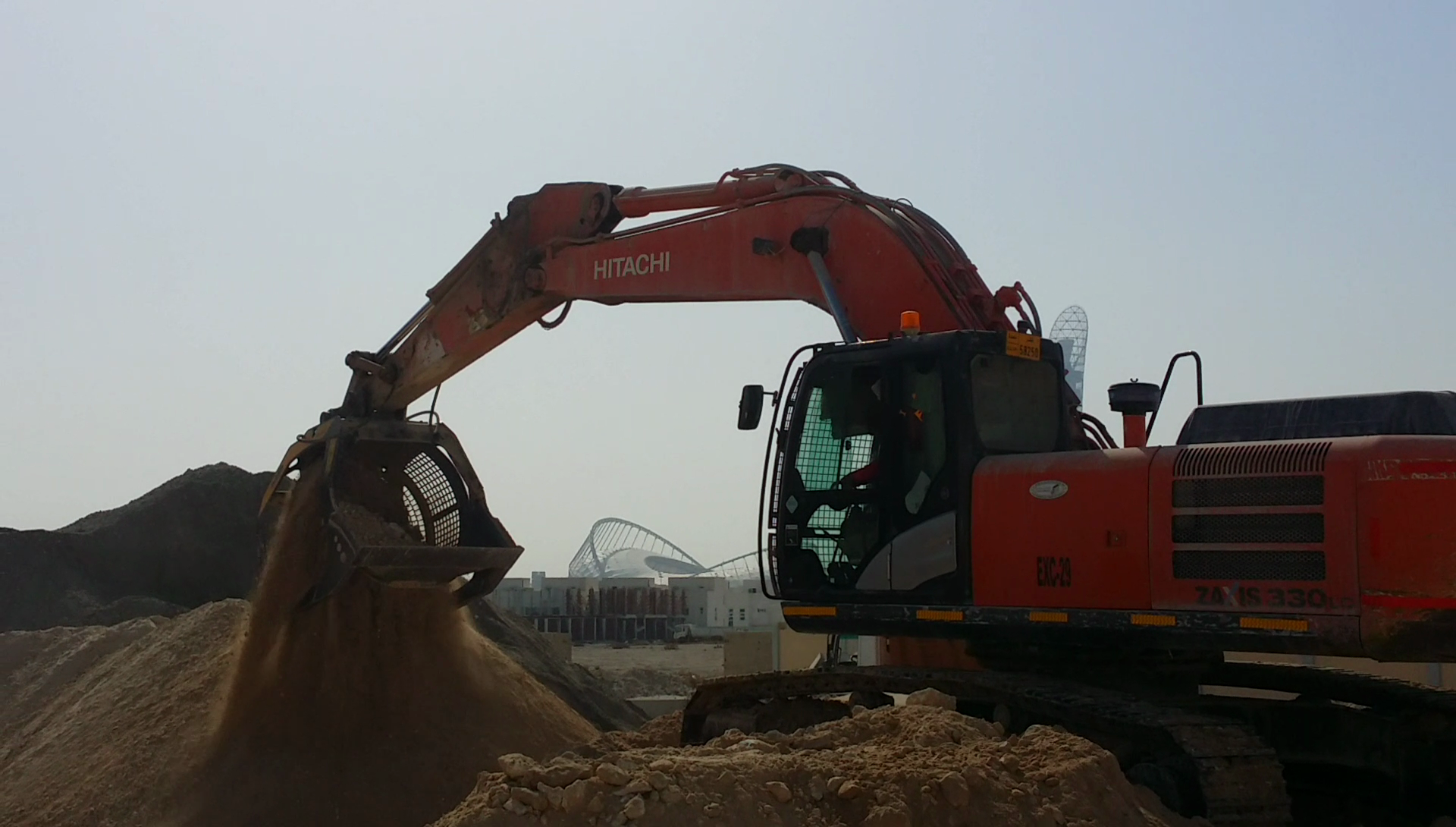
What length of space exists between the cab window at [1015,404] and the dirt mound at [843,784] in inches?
67.8

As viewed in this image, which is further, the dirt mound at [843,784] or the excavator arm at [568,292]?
the excavator arm at [568,292]

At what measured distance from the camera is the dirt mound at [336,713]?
9023mm

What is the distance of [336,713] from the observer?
31.2 feet

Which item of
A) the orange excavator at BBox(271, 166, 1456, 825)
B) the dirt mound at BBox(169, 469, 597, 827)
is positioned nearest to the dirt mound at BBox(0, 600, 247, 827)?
the dirt mound at BBox(169, 469, 597, 827)

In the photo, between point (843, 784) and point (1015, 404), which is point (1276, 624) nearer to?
point (1015, 404)

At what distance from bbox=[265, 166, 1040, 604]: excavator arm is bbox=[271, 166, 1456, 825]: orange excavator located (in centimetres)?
3

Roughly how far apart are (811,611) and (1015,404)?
144 centimetres

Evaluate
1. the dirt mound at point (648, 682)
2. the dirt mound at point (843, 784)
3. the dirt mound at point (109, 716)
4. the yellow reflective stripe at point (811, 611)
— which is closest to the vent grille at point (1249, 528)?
the dirt mound at point (843, 784)

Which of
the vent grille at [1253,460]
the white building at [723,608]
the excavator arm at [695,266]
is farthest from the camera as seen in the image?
the white building at [723,608]

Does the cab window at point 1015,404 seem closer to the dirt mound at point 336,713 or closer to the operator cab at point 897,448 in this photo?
the operator cab at point 897,448

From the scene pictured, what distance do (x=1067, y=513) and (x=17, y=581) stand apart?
607 inches

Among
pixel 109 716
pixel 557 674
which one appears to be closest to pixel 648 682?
pixel 557 674

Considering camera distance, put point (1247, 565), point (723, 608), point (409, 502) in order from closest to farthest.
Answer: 1. point (1247, 565)
2. point (409, 502)
3. point (723, 608)

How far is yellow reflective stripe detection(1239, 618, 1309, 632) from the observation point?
568 cm
